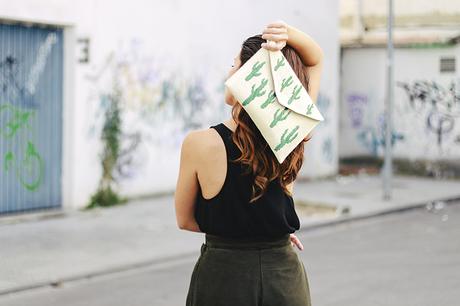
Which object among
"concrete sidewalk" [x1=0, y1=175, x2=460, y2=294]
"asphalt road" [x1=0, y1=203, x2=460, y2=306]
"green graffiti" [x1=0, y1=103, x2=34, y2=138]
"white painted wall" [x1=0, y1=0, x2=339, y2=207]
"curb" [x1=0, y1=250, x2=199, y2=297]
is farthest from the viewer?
"white painted wall" [x1=0, y1=0, x2=339, y2=207]

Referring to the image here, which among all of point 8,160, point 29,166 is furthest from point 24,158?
point 8,160

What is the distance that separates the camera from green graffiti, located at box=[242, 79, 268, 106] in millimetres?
2900

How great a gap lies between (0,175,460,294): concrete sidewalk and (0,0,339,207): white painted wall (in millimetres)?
612

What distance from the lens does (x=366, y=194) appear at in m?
14.5

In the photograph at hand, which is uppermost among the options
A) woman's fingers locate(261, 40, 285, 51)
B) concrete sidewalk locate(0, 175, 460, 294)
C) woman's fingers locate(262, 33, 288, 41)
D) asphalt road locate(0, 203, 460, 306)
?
woman's fingers locate(262, 33, 288, 41)

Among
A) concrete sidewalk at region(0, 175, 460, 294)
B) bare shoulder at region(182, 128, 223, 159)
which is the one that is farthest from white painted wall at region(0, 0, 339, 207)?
bare shoulder at region(182, 128, 223, 159)

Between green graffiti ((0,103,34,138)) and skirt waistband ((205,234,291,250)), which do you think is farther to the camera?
green graffiti ((0,103,34,138))

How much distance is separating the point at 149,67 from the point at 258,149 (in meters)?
10.1

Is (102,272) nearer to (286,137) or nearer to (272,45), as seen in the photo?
(286,137)

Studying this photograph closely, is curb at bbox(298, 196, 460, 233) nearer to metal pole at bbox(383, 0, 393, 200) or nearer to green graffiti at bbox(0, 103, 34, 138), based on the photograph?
metal pole at bbox(383, 0, 393, 200)

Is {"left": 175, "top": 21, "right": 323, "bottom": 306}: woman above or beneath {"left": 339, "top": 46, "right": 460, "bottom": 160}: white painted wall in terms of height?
beneath

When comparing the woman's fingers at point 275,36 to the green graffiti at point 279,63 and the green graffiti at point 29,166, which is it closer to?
the green graffiti at point 279,63

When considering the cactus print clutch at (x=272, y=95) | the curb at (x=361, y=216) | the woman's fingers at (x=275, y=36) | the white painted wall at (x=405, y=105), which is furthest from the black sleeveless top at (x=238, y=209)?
the white painted wall at (x=405, y=105)

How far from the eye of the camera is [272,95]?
2.93 m
